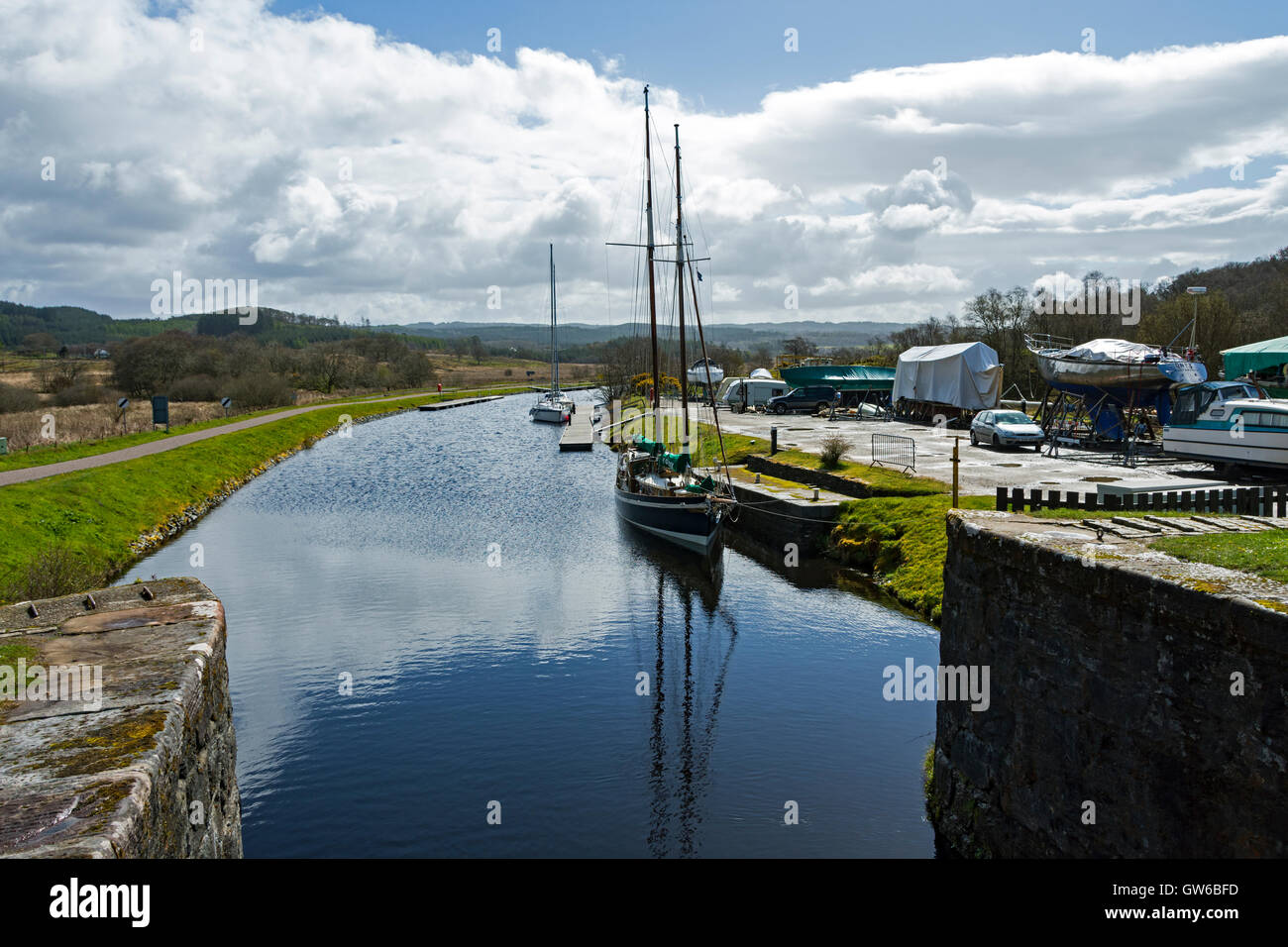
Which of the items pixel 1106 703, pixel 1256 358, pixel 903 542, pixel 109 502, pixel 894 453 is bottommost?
pixel 903 542

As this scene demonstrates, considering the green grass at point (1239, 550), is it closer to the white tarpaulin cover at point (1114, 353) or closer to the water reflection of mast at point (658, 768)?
the water reflection of mast at point (658, 768)

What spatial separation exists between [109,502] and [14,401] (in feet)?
110

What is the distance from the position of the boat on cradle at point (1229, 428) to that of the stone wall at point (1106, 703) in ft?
57.8

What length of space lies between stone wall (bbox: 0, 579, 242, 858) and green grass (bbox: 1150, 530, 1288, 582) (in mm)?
7865

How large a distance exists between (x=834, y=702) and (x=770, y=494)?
13849 millimetres

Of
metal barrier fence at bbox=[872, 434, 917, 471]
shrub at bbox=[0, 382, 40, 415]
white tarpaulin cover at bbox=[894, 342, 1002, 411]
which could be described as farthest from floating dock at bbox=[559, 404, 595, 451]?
shrub at bbox=[0, 382, 40, 415]

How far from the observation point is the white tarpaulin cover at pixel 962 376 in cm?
4344

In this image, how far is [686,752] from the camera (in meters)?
13.2

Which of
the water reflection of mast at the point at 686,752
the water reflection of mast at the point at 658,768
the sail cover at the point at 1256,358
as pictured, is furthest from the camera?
the sail cover at the point at 1256,358

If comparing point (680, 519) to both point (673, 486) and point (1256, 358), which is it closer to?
point (673, 486)

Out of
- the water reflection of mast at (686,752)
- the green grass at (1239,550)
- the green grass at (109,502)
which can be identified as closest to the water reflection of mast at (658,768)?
the water reflection of mast at (686,752)

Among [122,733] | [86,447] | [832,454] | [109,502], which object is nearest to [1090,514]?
[122,733]

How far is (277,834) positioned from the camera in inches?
422

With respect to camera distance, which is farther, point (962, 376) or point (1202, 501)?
point (962, 376)
